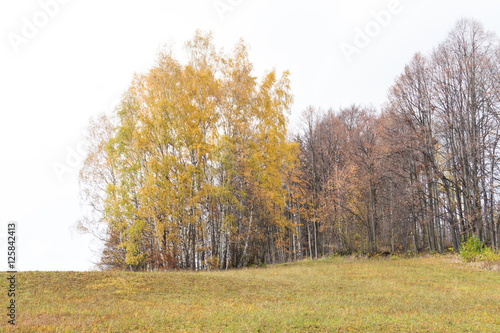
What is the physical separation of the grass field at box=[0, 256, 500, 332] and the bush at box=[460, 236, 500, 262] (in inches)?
118

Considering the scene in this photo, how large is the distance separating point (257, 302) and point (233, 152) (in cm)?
1109

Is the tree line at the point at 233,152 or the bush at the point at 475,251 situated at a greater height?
the tree line at the point at 233,152

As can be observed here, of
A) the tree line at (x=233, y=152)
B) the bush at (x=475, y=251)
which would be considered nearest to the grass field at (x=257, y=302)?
the bush at (x=475, y=251)

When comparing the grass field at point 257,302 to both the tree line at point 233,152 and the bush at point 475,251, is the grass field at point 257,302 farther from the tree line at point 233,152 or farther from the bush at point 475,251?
the tree line at point 233,152

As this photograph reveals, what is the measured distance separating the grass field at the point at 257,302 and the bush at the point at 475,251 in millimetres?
2985

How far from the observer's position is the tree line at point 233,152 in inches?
792

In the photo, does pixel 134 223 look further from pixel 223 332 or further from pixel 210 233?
pixel 223 332

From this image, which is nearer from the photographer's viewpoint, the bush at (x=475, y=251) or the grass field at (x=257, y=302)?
the grass field at (x=257, y=302)

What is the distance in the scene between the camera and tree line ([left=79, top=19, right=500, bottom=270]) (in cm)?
2011

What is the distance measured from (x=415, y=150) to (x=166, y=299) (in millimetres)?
19868

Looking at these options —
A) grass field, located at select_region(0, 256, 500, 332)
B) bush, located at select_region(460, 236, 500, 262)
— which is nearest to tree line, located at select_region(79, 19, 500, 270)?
bush, located at select_region(460, 236, 500, 262)

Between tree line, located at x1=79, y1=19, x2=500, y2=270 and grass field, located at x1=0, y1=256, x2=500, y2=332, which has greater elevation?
tree line, located at x1=79, y1=19, x2=500, y2=270

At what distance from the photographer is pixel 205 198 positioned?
2014 cm

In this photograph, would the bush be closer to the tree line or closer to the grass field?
the tree line
